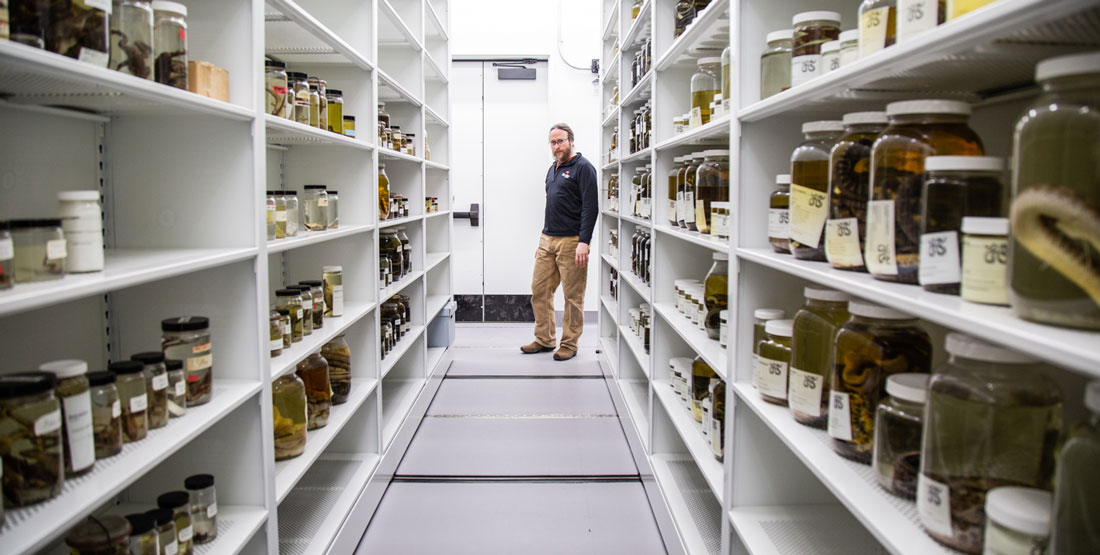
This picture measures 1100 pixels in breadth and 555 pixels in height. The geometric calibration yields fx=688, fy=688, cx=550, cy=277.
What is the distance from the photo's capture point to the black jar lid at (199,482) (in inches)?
60.4

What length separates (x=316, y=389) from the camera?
2.34 metres

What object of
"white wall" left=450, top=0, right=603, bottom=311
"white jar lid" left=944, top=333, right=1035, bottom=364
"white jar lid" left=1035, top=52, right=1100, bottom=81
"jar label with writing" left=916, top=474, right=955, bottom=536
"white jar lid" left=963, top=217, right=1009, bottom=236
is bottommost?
"jar label with writing" left=916, top=474, right=955, bottom=536

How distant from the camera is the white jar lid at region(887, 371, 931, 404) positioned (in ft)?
3.52

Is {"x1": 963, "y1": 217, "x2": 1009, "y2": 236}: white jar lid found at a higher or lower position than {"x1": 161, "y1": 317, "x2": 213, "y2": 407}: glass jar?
higher

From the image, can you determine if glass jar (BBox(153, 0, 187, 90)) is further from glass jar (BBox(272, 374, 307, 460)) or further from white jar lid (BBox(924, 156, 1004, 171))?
white jar lid (BBox(924, 156, 1004, 171))

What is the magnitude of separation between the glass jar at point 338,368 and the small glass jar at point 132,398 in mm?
1217

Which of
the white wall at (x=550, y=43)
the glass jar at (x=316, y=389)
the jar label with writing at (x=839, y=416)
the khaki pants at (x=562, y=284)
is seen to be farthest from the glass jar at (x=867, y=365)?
the white wall at (x=550, y=43)

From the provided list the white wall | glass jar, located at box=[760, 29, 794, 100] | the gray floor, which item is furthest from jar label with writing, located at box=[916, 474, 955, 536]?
the white wall

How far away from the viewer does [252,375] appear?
1.70m

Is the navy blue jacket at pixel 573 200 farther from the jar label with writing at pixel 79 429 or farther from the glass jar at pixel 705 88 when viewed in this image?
the jar label with writing at pixel 79 429

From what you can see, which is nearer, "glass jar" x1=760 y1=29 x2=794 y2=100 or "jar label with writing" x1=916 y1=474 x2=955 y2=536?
"jar label with writing" x1=916 y1=474 x2=955 y2=536

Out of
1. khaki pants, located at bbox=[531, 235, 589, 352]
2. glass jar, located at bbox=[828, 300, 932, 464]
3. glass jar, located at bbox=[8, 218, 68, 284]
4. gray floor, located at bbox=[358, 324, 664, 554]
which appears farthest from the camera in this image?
khaki pants, located at bbox=[531, 235, 589, 352]

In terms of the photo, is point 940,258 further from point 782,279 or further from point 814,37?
point 782,279

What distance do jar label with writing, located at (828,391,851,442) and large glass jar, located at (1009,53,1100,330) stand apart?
517 millimetres
